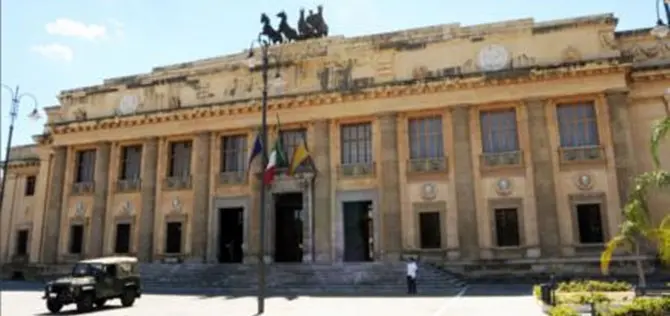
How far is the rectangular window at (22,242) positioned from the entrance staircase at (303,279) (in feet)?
45.2

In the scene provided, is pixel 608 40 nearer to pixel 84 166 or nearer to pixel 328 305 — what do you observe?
pixel 328 305

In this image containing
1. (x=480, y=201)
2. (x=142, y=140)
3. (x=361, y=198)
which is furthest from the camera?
(x=142, y=140)

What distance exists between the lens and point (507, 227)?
2339 cm

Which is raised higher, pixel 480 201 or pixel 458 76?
pixel 458 76

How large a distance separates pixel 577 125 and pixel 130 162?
2350cm

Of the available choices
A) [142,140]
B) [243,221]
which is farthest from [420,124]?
[142,140]

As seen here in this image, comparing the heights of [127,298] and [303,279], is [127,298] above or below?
below

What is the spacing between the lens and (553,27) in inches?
960

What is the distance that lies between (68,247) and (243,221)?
10863 mm

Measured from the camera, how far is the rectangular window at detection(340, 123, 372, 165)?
26.1 meters

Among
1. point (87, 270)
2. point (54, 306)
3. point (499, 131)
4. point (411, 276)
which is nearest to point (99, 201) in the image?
point (87, 270)

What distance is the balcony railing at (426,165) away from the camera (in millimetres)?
24562

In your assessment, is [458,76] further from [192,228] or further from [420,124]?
[192,228]

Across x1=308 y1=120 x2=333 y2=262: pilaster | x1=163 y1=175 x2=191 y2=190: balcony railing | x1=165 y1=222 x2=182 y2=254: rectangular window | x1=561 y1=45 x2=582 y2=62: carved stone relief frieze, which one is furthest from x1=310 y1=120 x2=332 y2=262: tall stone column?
x1=561 y1=45 x2=582 y2=62: carved stone relief frieze
